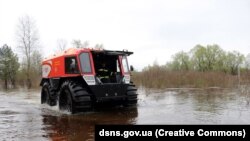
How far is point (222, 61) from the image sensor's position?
270ft

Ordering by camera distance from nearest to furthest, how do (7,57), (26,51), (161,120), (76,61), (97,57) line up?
1. (161,120)
2. (76,61)
3. (97,57)
4. (26,51)
5. (7,57)

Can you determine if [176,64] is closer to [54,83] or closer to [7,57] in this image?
[7,57]

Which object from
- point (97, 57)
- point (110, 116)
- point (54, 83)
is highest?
point (97, 57)

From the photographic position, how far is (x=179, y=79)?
109 feet

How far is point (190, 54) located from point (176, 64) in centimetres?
489

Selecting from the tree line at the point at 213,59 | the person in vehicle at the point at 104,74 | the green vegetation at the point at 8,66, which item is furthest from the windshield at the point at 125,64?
the tree line at the point at 213,59

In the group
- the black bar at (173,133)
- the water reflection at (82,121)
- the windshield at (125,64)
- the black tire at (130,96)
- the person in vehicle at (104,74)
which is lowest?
the water reflection at (82,121)

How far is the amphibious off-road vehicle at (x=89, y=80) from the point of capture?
1370cm

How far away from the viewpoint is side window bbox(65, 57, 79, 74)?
14.3 meters

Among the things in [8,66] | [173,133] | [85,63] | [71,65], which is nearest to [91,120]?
[85,63]

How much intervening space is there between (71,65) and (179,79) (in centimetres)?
2024

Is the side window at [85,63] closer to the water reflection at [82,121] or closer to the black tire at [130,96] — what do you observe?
the water reflection at [82,121]

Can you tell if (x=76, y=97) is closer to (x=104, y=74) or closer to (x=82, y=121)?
(x=82, y=121)

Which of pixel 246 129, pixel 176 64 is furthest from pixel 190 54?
pixel 246 129
